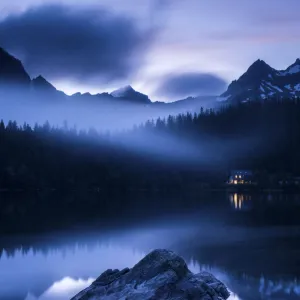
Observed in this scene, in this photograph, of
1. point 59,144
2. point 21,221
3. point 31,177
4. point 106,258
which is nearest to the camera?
point 106,258

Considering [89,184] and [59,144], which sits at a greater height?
[59,144]

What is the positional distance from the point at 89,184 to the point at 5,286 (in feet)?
485

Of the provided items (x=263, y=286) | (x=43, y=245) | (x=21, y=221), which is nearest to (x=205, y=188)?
(x=21, y=221)

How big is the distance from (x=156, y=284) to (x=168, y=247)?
84.2ft

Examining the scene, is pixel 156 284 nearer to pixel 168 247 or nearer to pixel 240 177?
pixel 168 247

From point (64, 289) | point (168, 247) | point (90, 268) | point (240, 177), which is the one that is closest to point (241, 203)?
point (168, 247)

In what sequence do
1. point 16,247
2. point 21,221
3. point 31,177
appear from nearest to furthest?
point 16,247, point 21,221, point 31,177

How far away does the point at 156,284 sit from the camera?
21.6 m

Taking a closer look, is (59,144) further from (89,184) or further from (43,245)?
(43,245)

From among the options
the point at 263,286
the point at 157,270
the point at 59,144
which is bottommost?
the point at 263,286

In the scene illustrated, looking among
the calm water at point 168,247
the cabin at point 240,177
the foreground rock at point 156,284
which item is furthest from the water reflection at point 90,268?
the cabin at point 240,177

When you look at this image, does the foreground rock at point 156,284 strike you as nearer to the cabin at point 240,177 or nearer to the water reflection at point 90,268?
the water reflection at point 90,268

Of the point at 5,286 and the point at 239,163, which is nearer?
the point at 5,286

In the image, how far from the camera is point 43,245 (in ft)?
159
